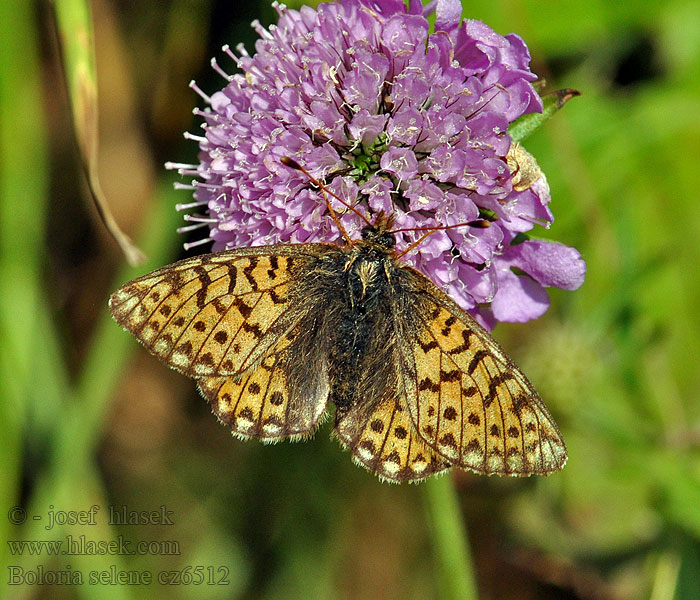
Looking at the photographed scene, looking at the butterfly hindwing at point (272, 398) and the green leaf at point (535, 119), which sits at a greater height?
the green leaf at point (535, 119)

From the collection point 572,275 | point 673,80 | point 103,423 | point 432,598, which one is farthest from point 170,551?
point 673,80

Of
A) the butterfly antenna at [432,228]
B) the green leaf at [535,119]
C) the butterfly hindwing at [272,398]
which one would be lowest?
the butterfly hindwing at [272,398]

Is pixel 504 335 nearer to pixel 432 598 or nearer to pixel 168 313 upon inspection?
pixel 432 598

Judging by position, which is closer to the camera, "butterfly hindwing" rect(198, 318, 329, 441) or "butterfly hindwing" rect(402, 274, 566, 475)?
"butterfly hindwing" rect(402, 274, 566, 475)

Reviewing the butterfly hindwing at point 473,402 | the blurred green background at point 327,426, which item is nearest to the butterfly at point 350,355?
the butterfly hindwing at point 473,402

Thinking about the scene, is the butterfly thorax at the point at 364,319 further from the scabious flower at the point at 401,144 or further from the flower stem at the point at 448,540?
the flower stem at the point at 448,540

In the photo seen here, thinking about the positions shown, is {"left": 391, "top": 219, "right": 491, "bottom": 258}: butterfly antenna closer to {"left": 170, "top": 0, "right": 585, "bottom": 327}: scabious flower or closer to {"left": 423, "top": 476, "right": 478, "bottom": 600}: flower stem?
{"left": 170, "top": 0, "right": 585, "bottom": 327}: scabious flower

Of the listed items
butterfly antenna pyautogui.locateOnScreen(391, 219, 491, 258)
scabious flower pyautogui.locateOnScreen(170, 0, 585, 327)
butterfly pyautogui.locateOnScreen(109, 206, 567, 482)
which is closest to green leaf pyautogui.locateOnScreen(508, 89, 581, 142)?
scabious flower pyautogui.locateOnScreen(170, 0, 585, 327)
